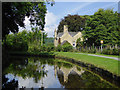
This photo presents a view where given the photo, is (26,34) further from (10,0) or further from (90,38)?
(10,0)

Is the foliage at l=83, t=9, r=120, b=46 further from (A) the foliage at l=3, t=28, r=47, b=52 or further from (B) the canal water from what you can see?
(B) the canal water

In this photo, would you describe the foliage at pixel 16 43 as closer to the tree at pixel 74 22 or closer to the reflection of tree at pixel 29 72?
the reflection of tree at pixel 29 72

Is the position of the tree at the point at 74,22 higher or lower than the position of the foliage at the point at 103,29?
higher

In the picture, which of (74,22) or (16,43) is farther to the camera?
(74,22)

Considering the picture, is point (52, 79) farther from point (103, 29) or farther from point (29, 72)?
point (103, 29)

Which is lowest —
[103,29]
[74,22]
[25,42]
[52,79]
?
[52,79]

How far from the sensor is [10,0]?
9086mm

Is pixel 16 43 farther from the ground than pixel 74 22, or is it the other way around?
pixel 74 22

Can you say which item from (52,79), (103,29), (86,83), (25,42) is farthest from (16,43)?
(86,83)

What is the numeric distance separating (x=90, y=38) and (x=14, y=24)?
2019cm

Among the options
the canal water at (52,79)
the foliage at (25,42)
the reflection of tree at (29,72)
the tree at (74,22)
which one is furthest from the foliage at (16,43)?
the tree at (74,22)

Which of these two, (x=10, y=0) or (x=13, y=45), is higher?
(x=10, y=0)

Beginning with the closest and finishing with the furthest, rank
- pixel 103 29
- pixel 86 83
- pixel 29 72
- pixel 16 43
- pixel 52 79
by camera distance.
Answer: pixel 86 83 → pixel 52 79 → pixel 29 72 → pixel 103 29 → pixel 16 43

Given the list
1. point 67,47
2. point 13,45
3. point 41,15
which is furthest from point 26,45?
point 41,15
